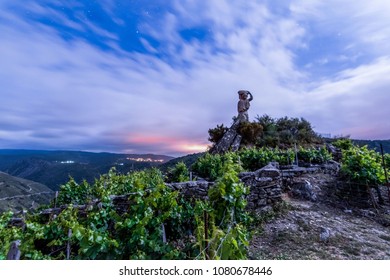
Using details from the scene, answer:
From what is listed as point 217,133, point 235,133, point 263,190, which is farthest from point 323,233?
point 217,133

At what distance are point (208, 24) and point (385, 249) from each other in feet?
19.0

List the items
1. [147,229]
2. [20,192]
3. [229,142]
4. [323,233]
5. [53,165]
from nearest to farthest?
[147,229] < [323,233] < [229,142] < [20,192] < [53,165]

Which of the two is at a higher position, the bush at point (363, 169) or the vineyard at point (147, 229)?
the bush at point (363, 169)

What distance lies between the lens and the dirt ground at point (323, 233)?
13.8 feet

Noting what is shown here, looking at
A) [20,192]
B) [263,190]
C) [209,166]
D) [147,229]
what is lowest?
[20,192]

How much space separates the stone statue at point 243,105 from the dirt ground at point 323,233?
44.1 ft

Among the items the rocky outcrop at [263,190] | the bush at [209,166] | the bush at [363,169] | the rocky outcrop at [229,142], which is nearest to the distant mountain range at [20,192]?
the rocky outcrop at [229,142]

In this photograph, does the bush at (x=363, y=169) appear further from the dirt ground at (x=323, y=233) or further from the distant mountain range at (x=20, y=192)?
the distant mountain range at (x=20, y=192)

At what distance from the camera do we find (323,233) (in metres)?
4.86

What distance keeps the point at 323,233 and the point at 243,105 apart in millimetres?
16680

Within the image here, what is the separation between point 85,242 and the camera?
116 inches

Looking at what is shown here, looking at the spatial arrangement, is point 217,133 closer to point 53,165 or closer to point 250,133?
point 250,133
